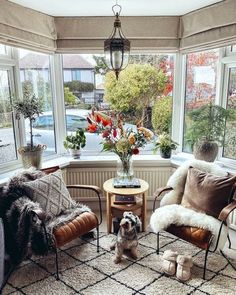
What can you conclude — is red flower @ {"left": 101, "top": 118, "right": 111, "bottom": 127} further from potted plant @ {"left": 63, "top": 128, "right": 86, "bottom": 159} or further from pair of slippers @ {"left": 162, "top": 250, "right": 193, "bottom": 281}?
pair of slippers @ {"left": 162, "top": 250, "right": 193, "bottom": 281}

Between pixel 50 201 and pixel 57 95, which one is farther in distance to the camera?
pixel 57 95

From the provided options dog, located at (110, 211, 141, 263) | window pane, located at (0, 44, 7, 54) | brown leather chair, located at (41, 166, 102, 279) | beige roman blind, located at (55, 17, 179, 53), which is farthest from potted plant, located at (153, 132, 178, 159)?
window pane, located at (0, 44, 7, 54)

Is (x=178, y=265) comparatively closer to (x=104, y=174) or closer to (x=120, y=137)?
(x=120, y=137)

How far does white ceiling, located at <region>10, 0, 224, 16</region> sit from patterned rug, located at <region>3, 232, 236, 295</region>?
2465 mm

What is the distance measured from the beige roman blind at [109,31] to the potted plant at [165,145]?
→ 1.11m

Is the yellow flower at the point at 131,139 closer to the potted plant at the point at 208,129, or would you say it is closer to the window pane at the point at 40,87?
the potted plant at the point at 208,129

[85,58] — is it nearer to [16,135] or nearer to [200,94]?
[16,135]

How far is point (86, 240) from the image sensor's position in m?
2.82

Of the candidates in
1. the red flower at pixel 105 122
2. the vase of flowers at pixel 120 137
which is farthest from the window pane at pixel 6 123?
the red flower at pixel 105 122

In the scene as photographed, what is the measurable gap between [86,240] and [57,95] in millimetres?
1845

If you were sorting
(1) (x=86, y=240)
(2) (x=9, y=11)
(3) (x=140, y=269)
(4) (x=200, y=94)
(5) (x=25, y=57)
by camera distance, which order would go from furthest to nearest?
(4) (x=200, y=94) < (5) (x=25, y=57) < (1) (x=86, y=240) < (2) (x=9, y=11) < (3) (x=140, y=269)

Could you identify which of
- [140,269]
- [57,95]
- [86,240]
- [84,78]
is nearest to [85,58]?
[84,78]

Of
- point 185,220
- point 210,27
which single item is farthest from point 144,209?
point 210,27

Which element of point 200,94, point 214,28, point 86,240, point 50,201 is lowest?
point 86,240
